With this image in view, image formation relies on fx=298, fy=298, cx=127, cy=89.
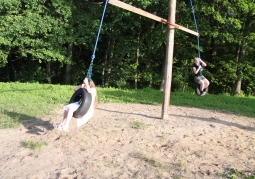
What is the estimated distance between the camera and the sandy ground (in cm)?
394

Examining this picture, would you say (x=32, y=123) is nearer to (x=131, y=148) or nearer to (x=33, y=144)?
(x=33, y=144)

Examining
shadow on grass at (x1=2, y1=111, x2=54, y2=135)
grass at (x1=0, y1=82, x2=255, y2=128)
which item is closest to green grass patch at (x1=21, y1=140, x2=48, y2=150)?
shadow on grass at (x1=2, y1=111, x2=54, y2=135)

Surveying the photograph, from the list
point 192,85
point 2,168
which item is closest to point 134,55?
point 192,85

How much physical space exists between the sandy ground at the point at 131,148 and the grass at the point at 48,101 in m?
0.66

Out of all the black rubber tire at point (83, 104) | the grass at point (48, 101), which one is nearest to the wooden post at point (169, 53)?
the black rubber tire at point (83, 104)

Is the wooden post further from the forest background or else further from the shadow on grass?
the forest background

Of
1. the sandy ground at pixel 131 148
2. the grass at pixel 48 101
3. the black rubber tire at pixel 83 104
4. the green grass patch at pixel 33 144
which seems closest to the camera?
the sandy ground at pixel 131 148

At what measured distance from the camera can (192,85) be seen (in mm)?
19000

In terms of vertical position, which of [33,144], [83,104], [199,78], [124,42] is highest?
[124,42]

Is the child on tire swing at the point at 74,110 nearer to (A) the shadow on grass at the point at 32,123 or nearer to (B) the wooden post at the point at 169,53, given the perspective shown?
(A) the shadow on grass at the point at 32,123

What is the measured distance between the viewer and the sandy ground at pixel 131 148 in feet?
12.9

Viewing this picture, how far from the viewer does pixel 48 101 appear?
8.82m

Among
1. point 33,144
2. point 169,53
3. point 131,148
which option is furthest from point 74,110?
point 169,53

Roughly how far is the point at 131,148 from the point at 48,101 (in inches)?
184
